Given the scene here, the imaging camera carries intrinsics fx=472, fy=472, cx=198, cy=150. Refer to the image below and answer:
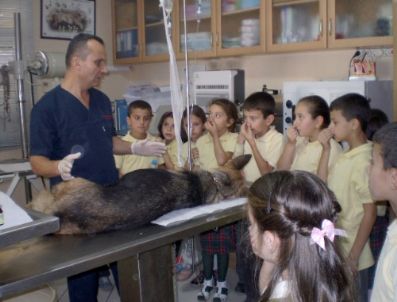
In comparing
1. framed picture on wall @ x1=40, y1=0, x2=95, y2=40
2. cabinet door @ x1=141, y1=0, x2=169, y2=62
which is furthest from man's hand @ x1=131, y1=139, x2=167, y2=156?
framed picture on wall @ x1=40, y1=0, x2=95, y2=40

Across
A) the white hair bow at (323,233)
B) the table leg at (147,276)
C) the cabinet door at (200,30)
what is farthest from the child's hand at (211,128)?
the white hair bow at (323,233)

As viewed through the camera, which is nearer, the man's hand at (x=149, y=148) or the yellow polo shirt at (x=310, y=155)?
the man's hand at (x=149, y=148)

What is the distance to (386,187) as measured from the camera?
3.99ft

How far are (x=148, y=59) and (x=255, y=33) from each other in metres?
1.13

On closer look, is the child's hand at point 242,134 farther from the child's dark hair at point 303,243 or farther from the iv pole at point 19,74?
the iv pole at point 19,74

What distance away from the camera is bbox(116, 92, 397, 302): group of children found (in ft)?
3.30

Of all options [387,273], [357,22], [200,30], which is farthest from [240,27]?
[387,273]

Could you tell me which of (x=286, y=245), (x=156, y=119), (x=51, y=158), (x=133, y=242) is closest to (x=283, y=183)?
(x=286, y=245)

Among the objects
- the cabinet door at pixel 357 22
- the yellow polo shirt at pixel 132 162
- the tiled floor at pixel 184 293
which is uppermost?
the cabinet door at pixel 357 22

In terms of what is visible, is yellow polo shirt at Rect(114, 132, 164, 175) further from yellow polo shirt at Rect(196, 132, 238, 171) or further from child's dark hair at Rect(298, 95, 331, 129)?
child's dark hair at Rect(298, 95, 331, 129)

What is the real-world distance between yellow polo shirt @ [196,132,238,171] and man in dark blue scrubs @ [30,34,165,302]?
65 cm

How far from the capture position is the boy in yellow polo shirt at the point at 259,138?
235 cm

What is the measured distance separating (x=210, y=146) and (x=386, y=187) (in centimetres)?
153

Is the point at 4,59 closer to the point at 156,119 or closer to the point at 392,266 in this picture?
the point at 156,119
